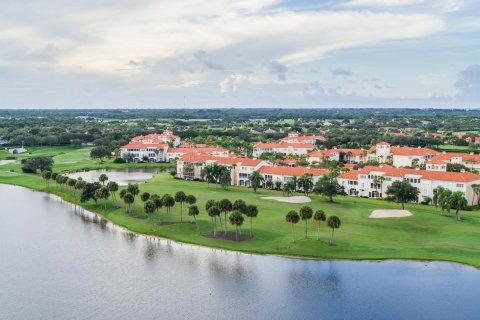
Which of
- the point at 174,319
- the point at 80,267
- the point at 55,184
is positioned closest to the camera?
the point at 174,319

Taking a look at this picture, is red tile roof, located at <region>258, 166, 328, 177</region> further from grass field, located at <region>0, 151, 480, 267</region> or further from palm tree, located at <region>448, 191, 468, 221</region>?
palm tree, located at <region>448, 191, 468, 221</region>

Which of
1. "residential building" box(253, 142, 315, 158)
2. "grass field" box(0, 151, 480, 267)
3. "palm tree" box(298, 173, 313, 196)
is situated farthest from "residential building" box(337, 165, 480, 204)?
"residential building" box(253, 142, 315, 158)

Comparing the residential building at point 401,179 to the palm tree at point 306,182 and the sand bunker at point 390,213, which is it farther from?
the sand bunker at point 390,213

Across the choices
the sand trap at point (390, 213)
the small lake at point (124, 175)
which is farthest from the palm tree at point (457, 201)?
the small lake at point (124, 175)

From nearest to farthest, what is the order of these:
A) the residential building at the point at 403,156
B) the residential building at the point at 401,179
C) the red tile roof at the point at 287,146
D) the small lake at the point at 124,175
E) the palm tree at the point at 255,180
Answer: the residential building at the point at 401,179 < the palm tree at the point at 255,180 < the small lake at the point at 124,175 < the residential building at the point at 403,156 < the red tile roof at the point at 287,146

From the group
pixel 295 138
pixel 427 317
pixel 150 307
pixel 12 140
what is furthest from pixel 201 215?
pixel 12 140

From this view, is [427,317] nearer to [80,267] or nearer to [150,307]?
[150,307]
